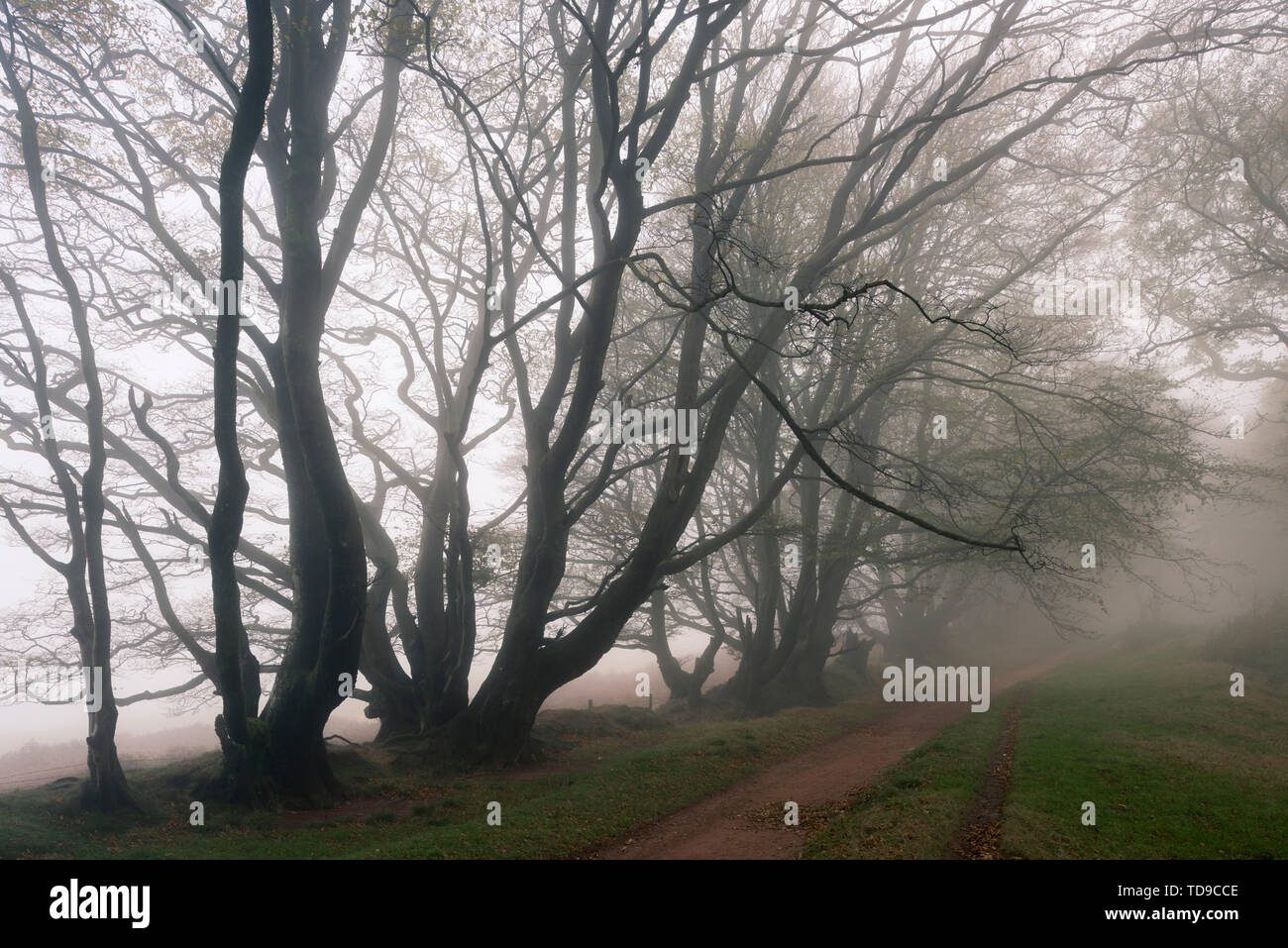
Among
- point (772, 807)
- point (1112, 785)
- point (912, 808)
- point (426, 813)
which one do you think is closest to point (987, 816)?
point (912, 808)

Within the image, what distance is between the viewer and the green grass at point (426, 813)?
761 cm

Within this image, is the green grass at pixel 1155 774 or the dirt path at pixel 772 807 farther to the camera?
the dirt path at pixel 772 807

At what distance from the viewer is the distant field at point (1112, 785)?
6.89m

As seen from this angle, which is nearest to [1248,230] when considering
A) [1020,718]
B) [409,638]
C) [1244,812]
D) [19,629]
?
[1020,718]

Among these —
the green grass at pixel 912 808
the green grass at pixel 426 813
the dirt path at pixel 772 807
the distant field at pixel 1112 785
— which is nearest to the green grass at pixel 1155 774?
the distant field at pixel 1112 785

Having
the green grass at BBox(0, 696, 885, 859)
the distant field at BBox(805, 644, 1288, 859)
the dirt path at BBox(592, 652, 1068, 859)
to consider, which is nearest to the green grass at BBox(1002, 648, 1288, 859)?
the distant field at BBox(805, 644, 1288, 859)

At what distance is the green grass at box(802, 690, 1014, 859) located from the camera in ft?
22.6

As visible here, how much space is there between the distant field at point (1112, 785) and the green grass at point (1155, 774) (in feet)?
0.06

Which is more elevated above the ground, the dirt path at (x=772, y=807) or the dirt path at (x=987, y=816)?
the dirt path at (x=987, y=816)

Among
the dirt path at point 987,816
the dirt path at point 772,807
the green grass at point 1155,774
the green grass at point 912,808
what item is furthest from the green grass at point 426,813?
the green grass at point 1155,774

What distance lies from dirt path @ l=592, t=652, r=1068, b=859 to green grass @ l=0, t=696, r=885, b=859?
13.4 inches

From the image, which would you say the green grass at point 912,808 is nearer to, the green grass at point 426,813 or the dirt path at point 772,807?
the dirt path at point 772,807

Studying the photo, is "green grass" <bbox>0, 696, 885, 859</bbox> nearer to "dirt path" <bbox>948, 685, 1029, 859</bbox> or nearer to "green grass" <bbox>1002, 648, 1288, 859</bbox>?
"dirt path" <bbox>948, 685, 1029, 859</bbox>
